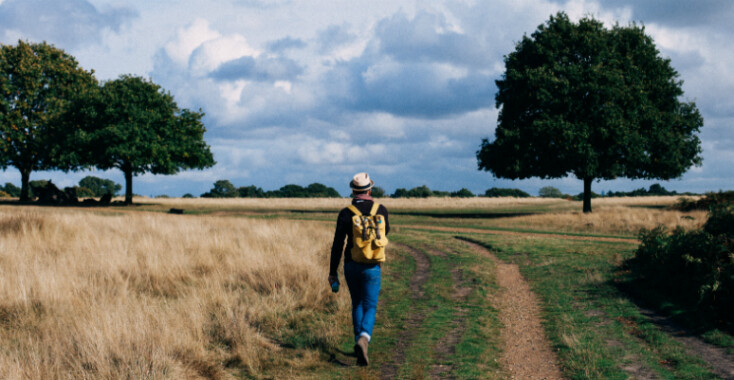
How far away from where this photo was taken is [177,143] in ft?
160

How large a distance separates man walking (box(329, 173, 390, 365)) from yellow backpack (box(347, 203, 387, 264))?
0.02m

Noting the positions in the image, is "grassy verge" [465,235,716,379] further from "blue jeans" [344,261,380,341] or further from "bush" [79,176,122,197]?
"bush" [79,176,122,197]

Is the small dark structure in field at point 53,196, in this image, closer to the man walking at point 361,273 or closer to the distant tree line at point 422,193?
the man walking at point 361,273

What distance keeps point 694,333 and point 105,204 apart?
168 ft

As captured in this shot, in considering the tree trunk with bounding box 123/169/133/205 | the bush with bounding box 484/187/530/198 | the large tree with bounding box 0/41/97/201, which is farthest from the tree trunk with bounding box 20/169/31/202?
the bush with bounding box 484/187/530/198

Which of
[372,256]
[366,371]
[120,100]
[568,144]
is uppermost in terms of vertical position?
[120,100]

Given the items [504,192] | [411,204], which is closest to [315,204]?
[411,204]

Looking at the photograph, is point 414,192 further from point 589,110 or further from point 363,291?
point 363,291

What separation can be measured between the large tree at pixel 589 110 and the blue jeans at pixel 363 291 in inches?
1200

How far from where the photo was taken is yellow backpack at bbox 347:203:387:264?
6.95 m

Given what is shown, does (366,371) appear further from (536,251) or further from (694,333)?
(536,251)

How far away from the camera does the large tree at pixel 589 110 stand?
35500 millimetres

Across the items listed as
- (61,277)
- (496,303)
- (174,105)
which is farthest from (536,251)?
(174,105)

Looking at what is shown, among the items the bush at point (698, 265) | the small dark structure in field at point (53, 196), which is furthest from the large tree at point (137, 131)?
the bush at point (698, 265)
